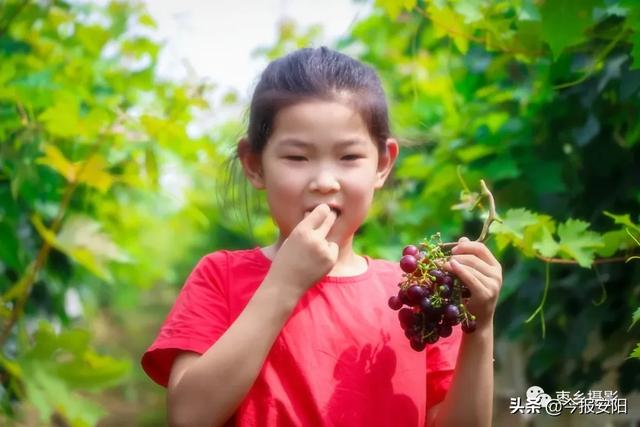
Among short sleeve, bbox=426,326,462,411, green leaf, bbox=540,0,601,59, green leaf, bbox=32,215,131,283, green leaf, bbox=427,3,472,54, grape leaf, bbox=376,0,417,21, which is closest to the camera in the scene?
short sleeve, bbox=426,326,462,411

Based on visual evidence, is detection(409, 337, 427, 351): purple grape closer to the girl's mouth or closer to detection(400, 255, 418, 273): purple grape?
detection(400, 255, 418, 273): purple grape

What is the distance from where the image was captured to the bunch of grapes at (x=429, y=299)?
147 centimetres

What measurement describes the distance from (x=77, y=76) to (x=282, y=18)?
136 cm

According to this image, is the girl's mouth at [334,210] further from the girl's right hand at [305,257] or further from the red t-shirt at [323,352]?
the red t-shirt at [323,352]

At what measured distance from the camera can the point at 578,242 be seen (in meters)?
1.88

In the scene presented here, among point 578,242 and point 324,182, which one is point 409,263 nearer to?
point 324,182

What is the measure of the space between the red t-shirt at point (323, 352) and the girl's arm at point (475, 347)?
0.24 feet

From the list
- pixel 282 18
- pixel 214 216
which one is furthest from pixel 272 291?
pixel 214 216

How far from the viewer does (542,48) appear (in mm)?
2205

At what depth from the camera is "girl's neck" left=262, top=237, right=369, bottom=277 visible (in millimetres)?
1751

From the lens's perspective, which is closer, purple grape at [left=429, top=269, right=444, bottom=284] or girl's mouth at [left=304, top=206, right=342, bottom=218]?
purple grape at [left=429, top=269, right=444, bottom=284]

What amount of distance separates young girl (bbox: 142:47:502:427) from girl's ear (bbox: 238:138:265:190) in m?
0.01

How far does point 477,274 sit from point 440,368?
0.28m

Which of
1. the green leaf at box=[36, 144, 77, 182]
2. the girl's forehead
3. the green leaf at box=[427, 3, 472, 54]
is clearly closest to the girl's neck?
the girl's forehead
